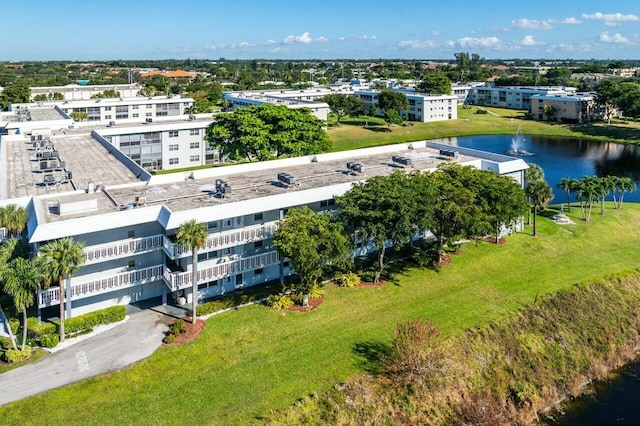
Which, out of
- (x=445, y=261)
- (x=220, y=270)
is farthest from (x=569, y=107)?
(x=220, y=270)

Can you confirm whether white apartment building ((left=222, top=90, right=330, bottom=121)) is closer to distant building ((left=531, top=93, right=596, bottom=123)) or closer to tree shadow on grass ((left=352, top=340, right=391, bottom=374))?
distant building ((left=531, top=93, right=596, bottom=123))

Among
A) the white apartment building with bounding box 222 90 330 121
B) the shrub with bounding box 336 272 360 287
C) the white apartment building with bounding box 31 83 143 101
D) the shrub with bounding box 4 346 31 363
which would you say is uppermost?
the white apartment building with bounding box 31 83 143 101

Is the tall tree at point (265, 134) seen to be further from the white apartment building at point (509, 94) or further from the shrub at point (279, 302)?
the white apartment building at point (509, 94)

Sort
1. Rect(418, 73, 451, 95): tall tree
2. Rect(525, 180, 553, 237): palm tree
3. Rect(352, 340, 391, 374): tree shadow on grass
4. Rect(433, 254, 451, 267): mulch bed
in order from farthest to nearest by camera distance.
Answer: Rect(418, 73, 451, 95): tall tree
Rect(525, 180, 553, 237): palm tree
Rect(433, 254, 451, 267): mulch bed
Rect(352, 340, 391, 374): tree shadow on grass

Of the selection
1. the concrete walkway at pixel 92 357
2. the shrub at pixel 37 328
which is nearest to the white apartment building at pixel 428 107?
the concrete walkway at pixel 92 357

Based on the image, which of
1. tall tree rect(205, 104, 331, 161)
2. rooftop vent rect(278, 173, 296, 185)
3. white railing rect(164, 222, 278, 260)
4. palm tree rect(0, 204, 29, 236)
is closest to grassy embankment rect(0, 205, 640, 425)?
white railing rect(164, 222, 278, 260)

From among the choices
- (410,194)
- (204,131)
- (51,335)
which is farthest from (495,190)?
(204,131)
